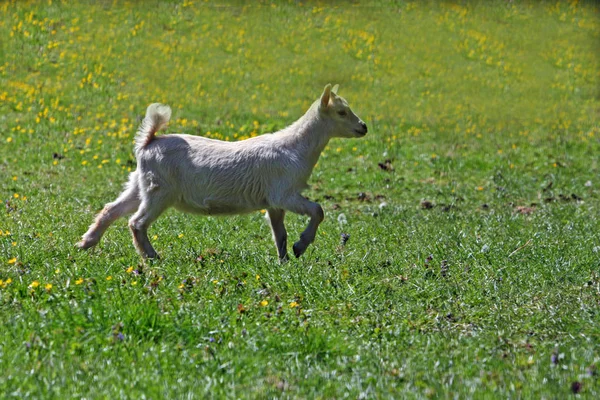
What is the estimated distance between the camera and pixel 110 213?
9.09 metres

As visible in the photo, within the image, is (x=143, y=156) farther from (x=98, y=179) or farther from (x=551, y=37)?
(x=551, y=37)

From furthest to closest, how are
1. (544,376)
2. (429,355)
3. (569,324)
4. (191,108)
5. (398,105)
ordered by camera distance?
(398,105) → (191,108) → (569,324) → (429,355) → (544,376)

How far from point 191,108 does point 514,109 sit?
324 inches

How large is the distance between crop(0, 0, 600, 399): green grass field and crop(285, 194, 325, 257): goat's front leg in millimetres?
299

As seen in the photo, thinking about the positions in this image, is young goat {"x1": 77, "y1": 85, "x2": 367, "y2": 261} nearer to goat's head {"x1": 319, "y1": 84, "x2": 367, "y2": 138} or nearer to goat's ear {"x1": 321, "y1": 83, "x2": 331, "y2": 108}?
goat's ear {"x1": 321, "y1": 83, "x2": 331, "y2": 108}

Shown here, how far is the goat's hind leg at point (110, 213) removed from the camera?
8953 mm

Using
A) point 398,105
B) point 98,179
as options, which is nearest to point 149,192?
point 98,179

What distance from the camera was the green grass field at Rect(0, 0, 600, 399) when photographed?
5293mm

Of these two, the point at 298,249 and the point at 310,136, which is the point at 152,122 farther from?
the point at 298,249

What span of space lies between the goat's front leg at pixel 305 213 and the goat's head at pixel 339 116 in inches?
38.3

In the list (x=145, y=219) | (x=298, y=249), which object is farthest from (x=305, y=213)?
(x=145, y=219)

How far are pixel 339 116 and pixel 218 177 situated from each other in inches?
56.6

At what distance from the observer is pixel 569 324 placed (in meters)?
6.10

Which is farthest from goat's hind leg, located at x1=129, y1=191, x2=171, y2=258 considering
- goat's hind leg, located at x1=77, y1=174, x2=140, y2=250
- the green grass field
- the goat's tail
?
the goat's tail
